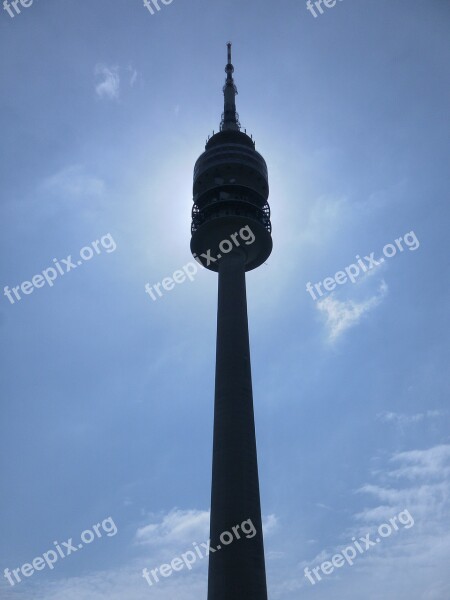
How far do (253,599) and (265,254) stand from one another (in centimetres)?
3557

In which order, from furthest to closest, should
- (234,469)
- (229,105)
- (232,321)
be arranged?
1. (229,105)
2. (232,321)
3. (234,469)

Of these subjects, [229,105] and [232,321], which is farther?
[229,105]

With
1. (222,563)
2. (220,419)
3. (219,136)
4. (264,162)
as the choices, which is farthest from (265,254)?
(222,563)

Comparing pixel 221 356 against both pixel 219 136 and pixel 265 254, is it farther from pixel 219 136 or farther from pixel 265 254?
pixel 219 136

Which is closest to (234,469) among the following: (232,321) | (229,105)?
(232,321)

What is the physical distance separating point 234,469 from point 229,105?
48.3 m

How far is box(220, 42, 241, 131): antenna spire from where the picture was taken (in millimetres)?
65812

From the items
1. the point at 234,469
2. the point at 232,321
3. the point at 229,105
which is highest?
the point at 229,105

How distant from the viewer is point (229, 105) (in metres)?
69.2

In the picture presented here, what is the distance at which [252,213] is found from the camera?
57.8m

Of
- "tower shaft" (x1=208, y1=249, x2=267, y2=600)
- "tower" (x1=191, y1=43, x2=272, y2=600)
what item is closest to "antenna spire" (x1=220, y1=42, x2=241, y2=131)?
"tower" (x1=191, y1=43, x2=272, y2=600)

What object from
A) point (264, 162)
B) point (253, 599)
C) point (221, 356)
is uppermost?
point (264, 162)

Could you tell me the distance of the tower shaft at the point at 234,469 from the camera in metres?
37.1

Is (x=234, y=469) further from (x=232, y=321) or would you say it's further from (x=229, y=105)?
(x=229, y=105)
